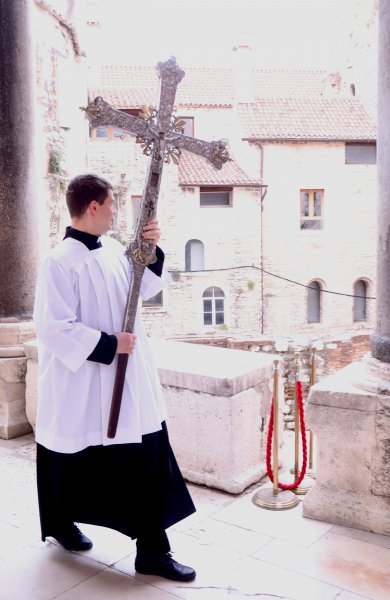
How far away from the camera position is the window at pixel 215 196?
897 inches

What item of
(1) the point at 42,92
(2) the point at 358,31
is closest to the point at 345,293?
(2) the point at 358,31

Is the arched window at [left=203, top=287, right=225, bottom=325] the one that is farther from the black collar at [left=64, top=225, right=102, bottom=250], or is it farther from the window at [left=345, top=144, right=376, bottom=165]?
the black collar at [left=64, top=225, right=102, bottom=250]

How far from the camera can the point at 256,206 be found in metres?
23.2

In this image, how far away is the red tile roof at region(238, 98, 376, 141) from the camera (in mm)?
23203

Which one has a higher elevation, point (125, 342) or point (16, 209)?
point (16, 209)

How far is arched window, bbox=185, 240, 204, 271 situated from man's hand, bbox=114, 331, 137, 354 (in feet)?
67.8

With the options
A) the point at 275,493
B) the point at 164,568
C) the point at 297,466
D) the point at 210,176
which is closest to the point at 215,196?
the point at 210,176

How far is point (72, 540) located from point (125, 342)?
1.04 meters

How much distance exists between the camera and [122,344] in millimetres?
2621

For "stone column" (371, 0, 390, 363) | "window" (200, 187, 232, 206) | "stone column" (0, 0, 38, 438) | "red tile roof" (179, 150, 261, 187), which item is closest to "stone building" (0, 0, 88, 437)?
"stone column" (0, 0, 38, 438)

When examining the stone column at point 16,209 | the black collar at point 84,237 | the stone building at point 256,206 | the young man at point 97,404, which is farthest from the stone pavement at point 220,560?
the stone building at point 256,206

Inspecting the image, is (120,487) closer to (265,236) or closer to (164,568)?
(164,568)

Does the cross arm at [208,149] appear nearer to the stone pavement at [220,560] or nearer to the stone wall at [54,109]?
the stone pavement at [220,560]

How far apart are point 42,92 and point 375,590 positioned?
6.89 meters
